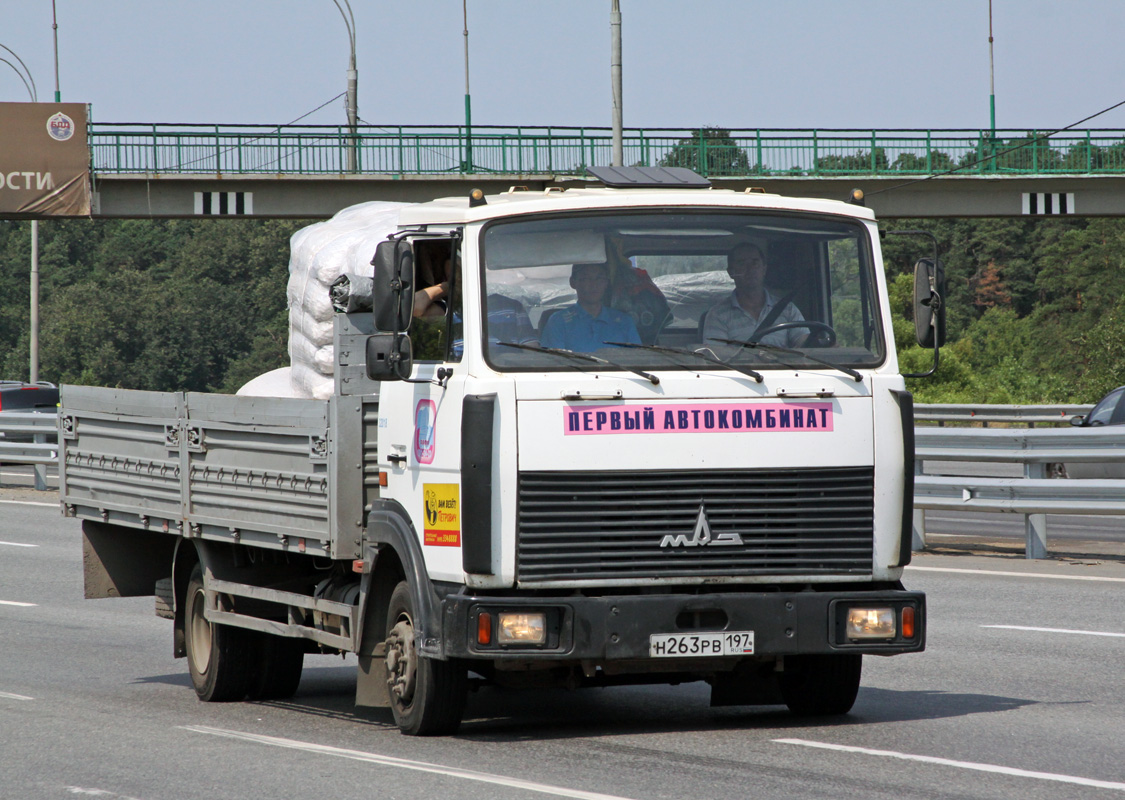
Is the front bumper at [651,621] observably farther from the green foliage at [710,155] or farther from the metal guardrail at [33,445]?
the green foliage at [710,155]

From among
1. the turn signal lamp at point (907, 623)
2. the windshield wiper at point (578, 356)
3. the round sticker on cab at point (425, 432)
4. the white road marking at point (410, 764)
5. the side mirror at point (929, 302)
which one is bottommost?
the white road marking at point (410, 764)

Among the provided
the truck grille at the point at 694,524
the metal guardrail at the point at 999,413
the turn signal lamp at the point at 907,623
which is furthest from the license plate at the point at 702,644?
the metal guardrail at the point at 999,413

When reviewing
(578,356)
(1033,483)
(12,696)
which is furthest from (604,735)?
(1033,483)

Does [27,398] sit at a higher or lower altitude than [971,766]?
higher

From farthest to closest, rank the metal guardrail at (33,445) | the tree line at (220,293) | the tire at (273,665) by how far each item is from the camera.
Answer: the tree line at (220,293)
the metal guardrail at (33,445)
the tire at (273,665)

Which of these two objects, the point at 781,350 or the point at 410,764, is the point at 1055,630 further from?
the point at 410,764

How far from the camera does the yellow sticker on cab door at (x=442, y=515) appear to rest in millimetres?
6879

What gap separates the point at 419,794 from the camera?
611 centimetres

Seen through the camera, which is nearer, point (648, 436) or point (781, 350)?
point (648, 436)

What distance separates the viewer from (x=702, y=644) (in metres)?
6.90

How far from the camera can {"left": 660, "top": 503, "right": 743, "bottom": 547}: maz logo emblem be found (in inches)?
270

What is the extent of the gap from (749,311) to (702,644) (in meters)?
1.48

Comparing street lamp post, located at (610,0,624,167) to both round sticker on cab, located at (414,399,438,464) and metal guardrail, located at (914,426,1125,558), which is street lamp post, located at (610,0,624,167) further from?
round sticker on cab, located at (414,399,438,464)

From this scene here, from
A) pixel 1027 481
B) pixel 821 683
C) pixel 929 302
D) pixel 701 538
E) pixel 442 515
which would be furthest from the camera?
pixel 1027 481
